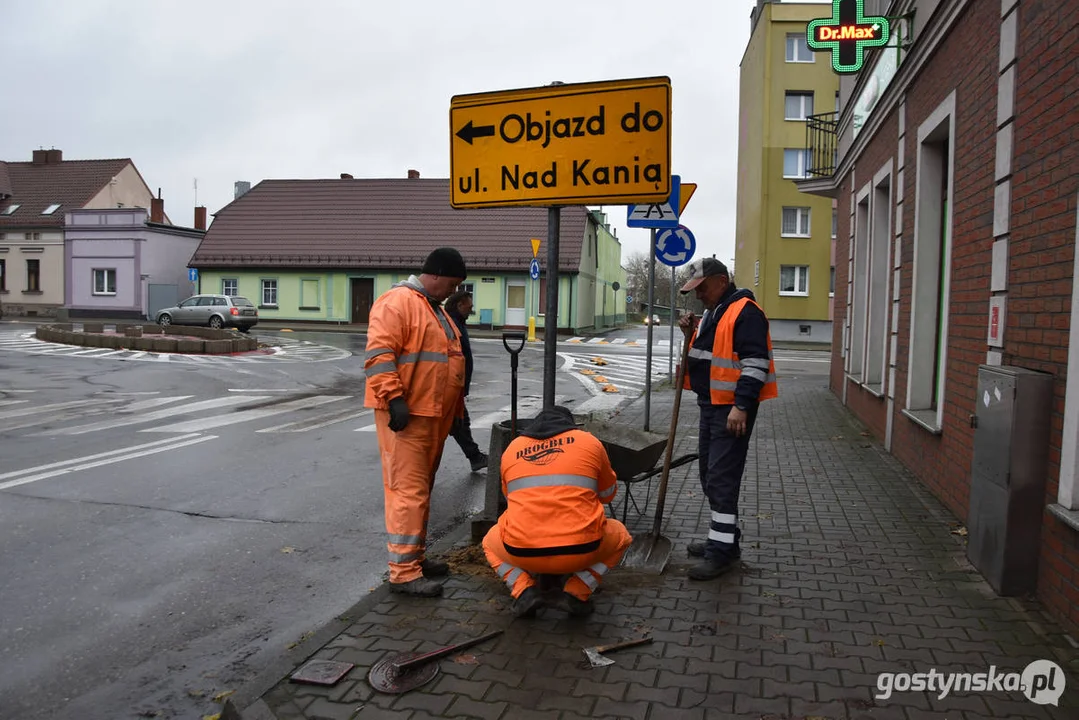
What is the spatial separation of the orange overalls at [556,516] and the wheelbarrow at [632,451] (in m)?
1.08

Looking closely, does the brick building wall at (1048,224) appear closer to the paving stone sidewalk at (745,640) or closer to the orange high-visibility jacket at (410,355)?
the paving stone sidewalk at (745,640)

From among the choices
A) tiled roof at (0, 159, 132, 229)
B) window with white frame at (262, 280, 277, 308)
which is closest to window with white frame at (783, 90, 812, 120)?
window with white frame at (262, 280, 277, 308)

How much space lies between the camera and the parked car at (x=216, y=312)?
35719 mm

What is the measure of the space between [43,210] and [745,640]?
2128 inches

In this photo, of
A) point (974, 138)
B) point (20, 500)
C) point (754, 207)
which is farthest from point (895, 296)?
point (754, 207)

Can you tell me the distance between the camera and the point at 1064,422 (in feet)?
13.8

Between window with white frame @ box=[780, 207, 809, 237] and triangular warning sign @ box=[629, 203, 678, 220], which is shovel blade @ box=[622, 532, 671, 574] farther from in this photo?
window with white frame @ box=[780, 207, 809, 237]

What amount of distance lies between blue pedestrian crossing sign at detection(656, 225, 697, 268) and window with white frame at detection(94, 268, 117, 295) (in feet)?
138

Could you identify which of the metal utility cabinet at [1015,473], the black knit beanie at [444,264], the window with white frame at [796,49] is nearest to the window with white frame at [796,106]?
the window with white frame at [796,49]

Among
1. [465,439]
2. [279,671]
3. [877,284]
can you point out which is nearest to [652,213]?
[877,284]

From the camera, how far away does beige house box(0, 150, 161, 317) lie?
47.4m

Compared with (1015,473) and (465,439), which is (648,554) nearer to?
(1015,473)

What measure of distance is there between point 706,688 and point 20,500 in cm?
576

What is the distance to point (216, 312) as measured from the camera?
3591 cm
